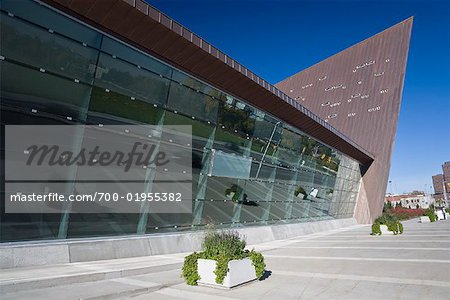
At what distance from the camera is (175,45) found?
11.5 m

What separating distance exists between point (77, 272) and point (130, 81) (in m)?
→ 6.16

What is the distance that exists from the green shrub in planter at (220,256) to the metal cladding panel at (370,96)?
1102 inches

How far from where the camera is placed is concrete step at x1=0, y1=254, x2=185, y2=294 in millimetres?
6426

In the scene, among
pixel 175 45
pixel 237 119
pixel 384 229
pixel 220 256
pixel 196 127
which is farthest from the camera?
pixel 384 229

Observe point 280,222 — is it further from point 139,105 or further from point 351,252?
point 139,105

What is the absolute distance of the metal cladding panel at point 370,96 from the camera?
107 feet

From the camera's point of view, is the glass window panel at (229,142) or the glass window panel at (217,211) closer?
the glass window panel at (217,211)

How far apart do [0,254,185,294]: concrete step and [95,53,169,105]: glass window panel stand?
5295 mm

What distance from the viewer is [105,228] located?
10.7m

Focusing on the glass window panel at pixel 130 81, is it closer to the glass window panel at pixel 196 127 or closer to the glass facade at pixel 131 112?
the glass facade at pixel 131 112

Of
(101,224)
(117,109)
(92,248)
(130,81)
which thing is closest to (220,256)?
(92,248)

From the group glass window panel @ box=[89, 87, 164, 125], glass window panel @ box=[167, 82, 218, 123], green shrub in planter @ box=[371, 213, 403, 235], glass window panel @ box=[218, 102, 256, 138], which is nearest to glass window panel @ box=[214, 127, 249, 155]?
glass window panel @ box=[218, 102, 256, 138]

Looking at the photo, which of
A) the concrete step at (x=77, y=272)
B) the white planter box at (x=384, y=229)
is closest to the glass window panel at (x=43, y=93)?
the concrete step at (x=77, y=272)

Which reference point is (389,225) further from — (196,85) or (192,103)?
(196,85)
